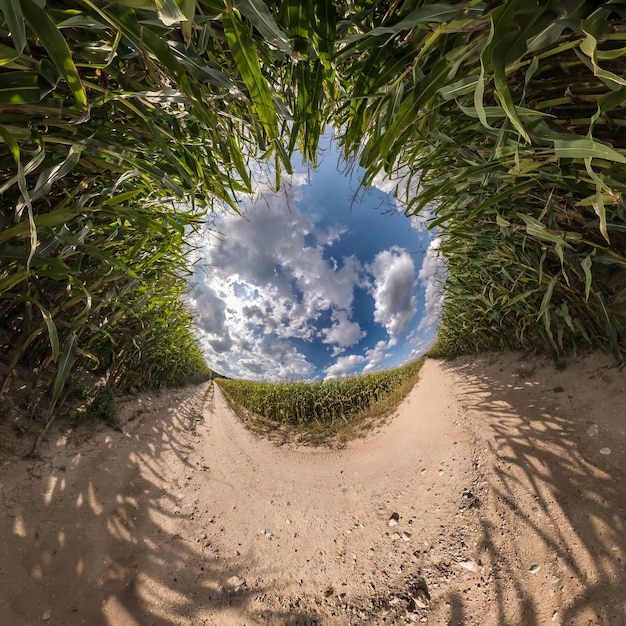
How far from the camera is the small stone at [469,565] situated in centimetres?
122

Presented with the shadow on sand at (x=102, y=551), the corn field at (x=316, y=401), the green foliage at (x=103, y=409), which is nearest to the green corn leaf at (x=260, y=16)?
the shadow on sand at (x=102, y=551)

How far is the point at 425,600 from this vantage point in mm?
1179

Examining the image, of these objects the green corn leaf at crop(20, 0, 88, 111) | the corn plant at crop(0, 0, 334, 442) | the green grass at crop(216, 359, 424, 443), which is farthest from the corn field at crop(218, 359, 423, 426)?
the green corn leaf at crop(20, 0, 88, 111)

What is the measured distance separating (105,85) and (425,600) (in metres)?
2.51

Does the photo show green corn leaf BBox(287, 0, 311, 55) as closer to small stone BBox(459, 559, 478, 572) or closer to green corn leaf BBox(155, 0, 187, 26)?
green corn leaf BBox(155, 0, 187, 26)

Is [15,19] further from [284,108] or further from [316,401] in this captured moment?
[316,401]

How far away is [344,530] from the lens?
1.64 metres

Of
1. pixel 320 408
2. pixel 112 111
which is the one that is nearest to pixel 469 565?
pixel 112 111

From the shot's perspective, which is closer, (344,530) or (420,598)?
(420,598)

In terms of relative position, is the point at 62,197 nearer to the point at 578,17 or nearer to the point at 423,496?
the point at 578,17

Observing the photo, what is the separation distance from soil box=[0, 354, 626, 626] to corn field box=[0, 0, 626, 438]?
2.36 ft

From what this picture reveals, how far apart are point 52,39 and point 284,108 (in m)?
0.57

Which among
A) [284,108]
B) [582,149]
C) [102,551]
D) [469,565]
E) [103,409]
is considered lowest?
[469,565]

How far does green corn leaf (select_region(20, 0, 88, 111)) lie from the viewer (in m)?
0.41
